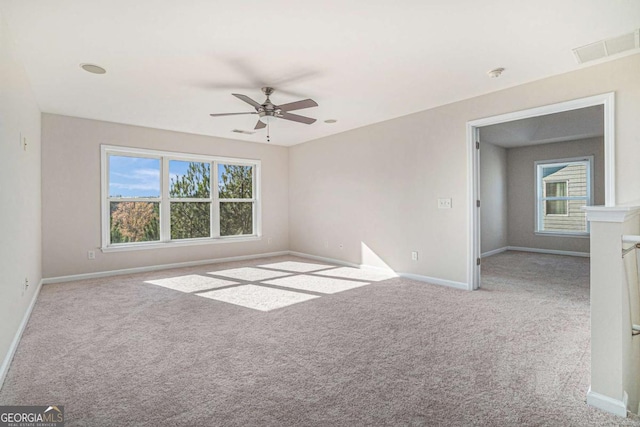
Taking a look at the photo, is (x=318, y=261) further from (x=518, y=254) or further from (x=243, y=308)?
(x=518, y=254)

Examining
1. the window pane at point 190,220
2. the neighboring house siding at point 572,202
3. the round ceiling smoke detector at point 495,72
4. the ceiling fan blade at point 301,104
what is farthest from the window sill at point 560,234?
the window pane at point 190,220

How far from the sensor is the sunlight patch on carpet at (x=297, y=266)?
224 inches

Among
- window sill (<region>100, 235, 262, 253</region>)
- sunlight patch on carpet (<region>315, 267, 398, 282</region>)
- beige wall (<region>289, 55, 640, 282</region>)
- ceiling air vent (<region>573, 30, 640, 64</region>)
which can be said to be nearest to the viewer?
ceiling air vent (<region>573, 30, 640, 64</region>)

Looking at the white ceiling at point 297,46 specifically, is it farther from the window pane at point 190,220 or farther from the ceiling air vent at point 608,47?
the window pane at point 190,220

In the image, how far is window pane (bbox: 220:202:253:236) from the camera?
6.70 m

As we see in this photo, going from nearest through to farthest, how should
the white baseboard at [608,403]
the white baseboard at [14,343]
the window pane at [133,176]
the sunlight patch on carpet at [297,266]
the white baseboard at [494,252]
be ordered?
the white baseboard at [608,403]
the white baseboard at [14,343]
the window pane at [133,176]
the sunlight patch on carpet at [297,266]
the white baseboard at [494,252]

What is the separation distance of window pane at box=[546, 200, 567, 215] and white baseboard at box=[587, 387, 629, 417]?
6.96 m

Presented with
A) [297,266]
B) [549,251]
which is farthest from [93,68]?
[549,251]

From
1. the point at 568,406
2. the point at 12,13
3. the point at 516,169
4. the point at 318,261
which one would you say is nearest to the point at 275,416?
the point at 568,406

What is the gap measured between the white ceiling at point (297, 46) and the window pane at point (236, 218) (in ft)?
8.77

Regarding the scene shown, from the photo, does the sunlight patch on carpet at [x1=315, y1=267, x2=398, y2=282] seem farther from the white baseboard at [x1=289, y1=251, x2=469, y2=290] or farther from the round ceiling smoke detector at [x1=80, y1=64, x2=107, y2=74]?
the round ceiling smoke detector at [x1=80, y1=64, x2=107, y2=74]

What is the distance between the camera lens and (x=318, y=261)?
655cm

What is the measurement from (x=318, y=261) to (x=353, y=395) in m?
4.64

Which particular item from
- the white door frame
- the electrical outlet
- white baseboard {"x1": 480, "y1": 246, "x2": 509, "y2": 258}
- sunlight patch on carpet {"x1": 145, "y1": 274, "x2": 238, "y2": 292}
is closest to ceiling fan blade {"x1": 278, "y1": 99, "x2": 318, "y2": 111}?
the white door frame
